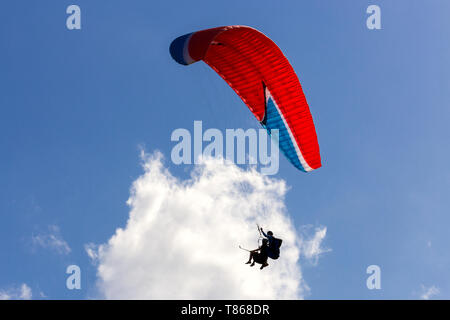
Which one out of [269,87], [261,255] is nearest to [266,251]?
[261,255]

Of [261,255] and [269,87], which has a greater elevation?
[269,87]

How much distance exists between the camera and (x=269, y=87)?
21.9 m

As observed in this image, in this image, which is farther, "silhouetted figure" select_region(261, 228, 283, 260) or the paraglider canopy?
the paraglider canopy

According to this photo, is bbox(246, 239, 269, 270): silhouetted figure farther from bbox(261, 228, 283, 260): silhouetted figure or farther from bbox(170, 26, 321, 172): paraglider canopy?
bbox(170, 26, 321, 172): paraglider canopy

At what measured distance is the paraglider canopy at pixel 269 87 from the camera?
68.5 feet

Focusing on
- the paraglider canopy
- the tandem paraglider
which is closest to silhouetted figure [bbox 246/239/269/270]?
the tandem paraglider

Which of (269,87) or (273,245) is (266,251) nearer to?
(273,245)

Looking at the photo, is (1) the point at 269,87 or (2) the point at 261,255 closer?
(2) the point at 261,255

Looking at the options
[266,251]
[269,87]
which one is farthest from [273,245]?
[269,87]

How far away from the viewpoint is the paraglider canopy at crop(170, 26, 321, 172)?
20891 millimetres
